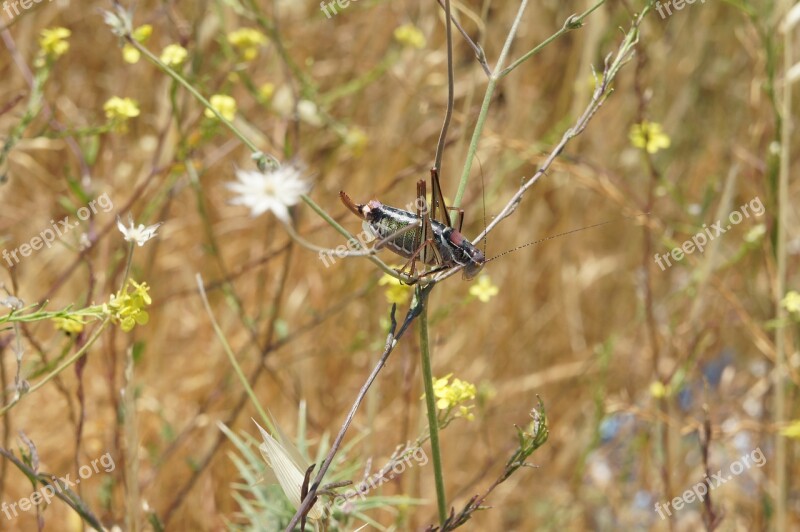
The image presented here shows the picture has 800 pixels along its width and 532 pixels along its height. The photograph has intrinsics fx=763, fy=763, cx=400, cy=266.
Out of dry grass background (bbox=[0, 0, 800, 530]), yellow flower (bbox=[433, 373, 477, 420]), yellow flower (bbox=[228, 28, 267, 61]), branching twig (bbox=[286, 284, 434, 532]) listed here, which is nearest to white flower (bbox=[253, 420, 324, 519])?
branching twig (bbox=[286, 284, 434, 532])

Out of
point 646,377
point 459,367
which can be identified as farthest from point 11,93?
point 646,377

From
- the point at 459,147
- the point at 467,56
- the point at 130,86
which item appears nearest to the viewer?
the point at 459,147

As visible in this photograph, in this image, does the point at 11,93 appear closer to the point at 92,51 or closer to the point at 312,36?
the point at 92,51

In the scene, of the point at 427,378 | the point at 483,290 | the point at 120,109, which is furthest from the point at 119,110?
the point at 427,378

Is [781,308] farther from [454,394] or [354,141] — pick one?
[354,141]

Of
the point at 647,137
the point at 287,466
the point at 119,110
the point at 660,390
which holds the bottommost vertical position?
the point at 287,466
